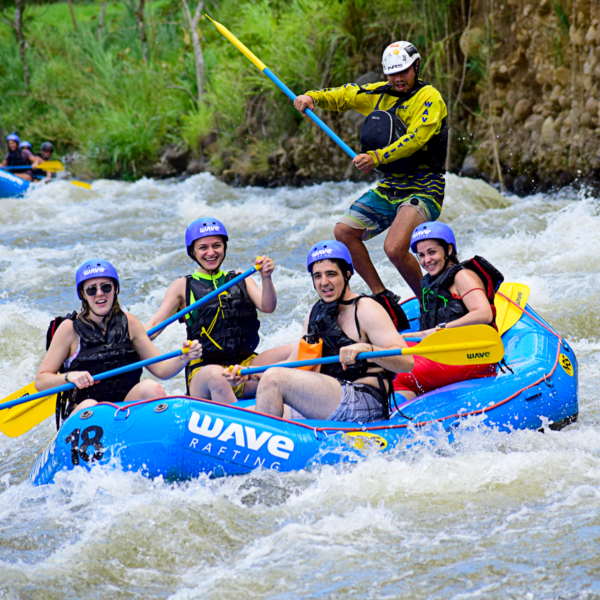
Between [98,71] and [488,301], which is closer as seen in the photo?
[488,301]

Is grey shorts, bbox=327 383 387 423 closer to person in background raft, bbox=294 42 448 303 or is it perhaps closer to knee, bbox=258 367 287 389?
knee, bbox=258 367 287 389

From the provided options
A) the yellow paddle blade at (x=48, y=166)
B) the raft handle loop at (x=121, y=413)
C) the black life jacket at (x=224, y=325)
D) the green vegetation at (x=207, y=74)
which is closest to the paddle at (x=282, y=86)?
the black life jacket at (x=224, y=325)

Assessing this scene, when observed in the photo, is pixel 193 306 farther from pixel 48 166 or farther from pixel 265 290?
pixel 48 166

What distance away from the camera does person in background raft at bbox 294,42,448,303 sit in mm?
4656

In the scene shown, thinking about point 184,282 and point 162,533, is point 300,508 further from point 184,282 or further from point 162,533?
point 184,282

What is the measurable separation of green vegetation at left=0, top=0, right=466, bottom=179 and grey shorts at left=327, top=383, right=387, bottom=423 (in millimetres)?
7902

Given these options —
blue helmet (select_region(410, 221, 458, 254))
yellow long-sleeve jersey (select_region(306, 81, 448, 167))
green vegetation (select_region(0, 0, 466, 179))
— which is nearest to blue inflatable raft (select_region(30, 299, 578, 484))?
Result: blue helmet (select_region(410, 221, 458, 254))

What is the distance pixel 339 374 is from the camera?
3695mm

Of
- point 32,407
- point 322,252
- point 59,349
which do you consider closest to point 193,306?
point 59,349

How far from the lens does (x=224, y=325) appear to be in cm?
416

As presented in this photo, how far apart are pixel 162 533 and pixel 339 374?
3.69ft

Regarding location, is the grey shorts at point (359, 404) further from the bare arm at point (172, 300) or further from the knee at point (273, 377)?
the bare arm at point (172, 300)

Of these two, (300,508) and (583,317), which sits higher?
(583,317)

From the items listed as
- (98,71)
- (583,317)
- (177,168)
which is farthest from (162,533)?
(98,71)
